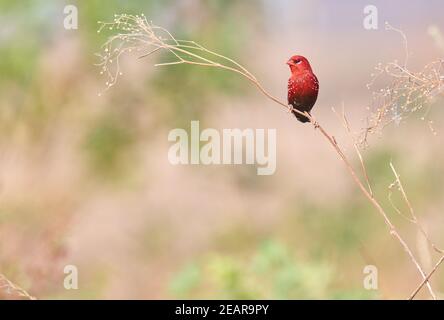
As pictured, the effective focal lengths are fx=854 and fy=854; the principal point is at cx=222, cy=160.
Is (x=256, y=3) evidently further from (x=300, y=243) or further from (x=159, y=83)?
(x=300, y=243)

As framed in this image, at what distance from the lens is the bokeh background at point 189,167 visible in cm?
354

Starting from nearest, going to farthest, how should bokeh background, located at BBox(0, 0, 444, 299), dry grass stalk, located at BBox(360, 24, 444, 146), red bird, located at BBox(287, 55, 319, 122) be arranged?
dry grass stalk, located at BBox(360, 24, 444, 146), red bird, located at BBox(287, 55, 319, 122), bokeh background, located at BBox(0, 0, 444, 299)

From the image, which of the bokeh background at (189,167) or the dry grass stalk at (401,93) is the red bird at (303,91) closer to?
the dry grass stalk at (401,93)

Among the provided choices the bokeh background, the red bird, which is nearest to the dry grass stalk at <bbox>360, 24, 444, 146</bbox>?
the red bird

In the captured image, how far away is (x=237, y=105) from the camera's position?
4035 mm

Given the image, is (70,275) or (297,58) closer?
(297,58)

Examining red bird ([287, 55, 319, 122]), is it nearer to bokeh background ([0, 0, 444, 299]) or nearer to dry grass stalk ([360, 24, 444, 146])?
dry grass stalk ([360, 24, 444, 146])

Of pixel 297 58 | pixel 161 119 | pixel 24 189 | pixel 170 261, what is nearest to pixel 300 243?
pixel 170 261

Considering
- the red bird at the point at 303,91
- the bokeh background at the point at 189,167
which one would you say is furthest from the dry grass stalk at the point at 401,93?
the bokeh background at the point at 189,167

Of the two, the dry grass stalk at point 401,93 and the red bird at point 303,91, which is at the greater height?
the red bird at point 303,91

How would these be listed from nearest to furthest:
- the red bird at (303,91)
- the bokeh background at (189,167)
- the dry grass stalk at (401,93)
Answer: the dry grass stalk at (401,93)
the red bird at (303,91)
the bokeh background at (189,167)

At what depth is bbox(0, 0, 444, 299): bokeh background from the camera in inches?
139

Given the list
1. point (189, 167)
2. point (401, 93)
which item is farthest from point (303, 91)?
point (189, 167)
